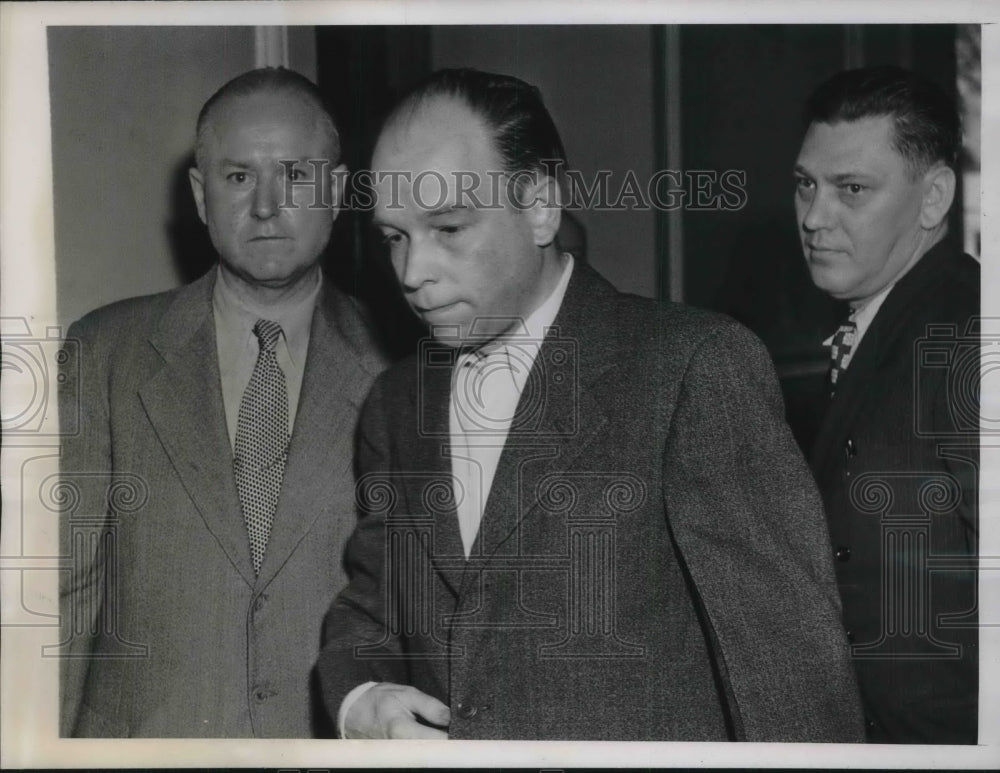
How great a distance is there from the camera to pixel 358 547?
119 inches

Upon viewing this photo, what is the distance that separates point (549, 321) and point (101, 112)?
1.34m

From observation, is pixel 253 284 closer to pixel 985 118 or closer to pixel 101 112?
pixel 101 112

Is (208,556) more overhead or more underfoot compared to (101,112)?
more underfoot

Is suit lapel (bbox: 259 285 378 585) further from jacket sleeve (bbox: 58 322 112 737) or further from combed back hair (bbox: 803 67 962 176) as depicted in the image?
combed back hair (bbox: 803 67 962 176)

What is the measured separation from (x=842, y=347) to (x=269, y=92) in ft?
5.38

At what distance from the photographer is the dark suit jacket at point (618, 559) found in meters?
2.87

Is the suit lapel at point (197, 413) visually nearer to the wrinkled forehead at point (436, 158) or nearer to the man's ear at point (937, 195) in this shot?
the wrinkled forehead at point (436, 158)

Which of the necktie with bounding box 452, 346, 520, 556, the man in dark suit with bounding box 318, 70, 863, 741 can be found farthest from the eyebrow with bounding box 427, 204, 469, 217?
the necktie with bounding box 452, 346, 520, 556

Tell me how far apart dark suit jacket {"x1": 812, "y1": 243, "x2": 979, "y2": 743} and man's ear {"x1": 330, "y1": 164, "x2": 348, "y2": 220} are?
1.38 metres

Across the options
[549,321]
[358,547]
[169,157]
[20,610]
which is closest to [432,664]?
[358,547]

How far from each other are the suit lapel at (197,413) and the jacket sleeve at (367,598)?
0.27 metres

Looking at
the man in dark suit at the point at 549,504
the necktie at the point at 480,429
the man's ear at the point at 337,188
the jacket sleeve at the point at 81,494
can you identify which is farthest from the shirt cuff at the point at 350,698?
the man's ear at the point at 337,188

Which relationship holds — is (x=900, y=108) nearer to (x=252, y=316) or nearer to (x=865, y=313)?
(x=865, y=313)

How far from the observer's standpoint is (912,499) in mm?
2992
